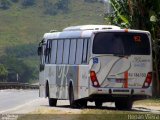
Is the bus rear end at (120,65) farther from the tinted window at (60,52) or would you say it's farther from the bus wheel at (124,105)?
the tinted window at (60,52)

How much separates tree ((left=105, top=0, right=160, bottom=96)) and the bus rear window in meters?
11.4

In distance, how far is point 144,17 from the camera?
42.0 m

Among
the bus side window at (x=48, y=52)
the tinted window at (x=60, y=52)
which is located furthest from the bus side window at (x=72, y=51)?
the bus side window at (x=48, y=52)

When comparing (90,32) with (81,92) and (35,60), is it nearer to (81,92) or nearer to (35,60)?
(81,92)

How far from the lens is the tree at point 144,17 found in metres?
41.0

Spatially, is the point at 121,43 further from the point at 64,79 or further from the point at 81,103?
the point at 64,79

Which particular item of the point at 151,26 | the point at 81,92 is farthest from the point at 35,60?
the point at 81,92

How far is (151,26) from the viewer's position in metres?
41.6

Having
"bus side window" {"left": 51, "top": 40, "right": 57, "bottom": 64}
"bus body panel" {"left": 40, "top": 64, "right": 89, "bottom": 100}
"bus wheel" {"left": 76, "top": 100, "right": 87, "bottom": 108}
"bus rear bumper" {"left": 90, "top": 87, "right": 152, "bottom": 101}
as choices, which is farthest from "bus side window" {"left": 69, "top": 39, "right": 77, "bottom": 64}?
"bus rear bumper" {"left": 90, "top": 87, "right": 152, "bottom": 101}

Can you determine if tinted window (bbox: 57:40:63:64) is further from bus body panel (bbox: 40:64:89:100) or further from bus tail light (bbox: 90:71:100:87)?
bus tail light (bbox: 90:71:100:87)

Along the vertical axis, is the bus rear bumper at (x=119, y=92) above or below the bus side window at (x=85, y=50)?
below

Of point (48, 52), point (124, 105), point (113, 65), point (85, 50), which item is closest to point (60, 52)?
point (48, 52)

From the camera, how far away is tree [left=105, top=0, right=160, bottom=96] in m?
41.0

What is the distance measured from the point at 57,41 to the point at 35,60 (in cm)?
15494
